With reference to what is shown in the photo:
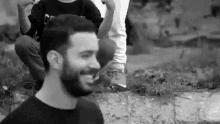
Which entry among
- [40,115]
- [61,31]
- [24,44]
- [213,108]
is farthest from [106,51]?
[40,115]

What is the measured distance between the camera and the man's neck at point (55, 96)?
3053 mm

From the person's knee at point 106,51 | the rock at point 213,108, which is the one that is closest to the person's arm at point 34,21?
the person's knee at point 106,51

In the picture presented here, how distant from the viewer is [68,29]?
310 cm

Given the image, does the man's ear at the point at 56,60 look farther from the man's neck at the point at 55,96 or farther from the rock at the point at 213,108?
the rock at the point at 213,108

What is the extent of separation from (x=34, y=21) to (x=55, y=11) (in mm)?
176

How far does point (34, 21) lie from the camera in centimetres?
516

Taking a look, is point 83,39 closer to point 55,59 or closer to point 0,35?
point 55,59

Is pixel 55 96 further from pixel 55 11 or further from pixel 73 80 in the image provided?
pixel 55 11

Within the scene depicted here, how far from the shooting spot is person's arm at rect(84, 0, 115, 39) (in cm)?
502

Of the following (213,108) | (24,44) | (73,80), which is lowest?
(213,108)

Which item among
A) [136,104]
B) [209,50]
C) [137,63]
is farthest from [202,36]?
[136,104]

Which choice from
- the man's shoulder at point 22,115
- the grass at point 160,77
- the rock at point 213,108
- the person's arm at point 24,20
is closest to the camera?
the man's shoulder at point 22,115

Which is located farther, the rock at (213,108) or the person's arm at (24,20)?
the rock at (213,108)

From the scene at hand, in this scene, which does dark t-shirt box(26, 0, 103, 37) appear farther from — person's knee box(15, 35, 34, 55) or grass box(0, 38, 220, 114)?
grass box(0, 38, 220, 114)
